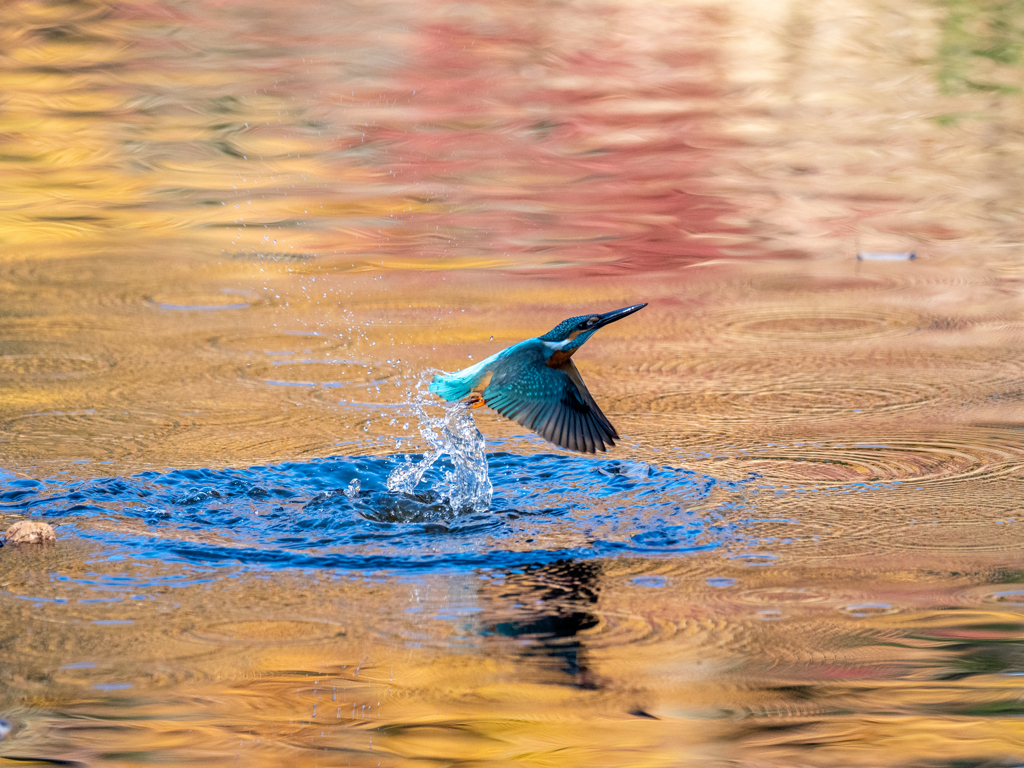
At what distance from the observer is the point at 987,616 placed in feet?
9.47

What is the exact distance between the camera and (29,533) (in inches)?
131

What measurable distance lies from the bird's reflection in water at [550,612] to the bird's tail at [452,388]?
0.63 meters

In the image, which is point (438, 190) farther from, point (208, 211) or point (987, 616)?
point (987, 616)

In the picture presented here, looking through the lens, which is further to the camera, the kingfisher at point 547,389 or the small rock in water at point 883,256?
the small rock in water at point 883,256

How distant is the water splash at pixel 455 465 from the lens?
12.0ft

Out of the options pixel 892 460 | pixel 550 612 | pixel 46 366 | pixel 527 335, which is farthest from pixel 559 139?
pixel 550 612

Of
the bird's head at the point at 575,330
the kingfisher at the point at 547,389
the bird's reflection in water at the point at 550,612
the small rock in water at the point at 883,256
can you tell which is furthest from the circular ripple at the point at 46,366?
the small rock in water at the point at 883,256

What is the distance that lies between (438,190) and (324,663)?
480 centimetres

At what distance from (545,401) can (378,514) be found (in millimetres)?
554

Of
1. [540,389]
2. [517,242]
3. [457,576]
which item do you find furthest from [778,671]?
[517,242]

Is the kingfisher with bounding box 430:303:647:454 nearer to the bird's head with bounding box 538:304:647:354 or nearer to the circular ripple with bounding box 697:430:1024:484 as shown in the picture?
the bird's head with bounding box 538:304:647:354

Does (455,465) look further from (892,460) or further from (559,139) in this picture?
(559,139)

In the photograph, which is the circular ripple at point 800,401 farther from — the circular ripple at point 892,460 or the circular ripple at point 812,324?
the circular ripple at point 812,324

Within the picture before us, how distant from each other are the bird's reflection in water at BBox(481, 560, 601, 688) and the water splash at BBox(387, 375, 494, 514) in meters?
0.51
